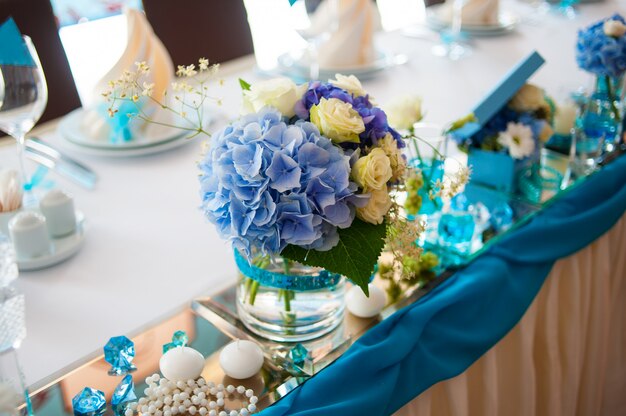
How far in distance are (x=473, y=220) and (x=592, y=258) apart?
33 centimetres

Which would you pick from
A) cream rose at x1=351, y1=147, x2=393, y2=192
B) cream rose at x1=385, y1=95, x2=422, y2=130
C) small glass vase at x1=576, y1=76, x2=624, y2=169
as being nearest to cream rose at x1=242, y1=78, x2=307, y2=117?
cream rose at x1=351, y1=147, x2=393, y2=192

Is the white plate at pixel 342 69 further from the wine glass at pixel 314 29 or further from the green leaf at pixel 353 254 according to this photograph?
the green leaf at pixel 353 254

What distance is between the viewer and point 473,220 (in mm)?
1029

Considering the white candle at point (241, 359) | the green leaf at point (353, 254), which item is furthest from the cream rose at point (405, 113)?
the white candle at point (241, 359)

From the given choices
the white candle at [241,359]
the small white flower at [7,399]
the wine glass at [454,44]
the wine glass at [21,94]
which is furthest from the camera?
the wine glass at [454,44]

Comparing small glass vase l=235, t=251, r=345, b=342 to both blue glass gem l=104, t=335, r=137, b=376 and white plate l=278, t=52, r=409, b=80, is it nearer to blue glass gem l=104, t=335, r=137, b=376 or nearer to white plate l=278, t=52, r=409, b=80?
blue glass gem l=104, t=335, r=137, b=376

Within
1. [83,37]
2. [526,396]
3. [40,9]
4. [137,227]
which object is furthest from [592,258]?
[83,37]

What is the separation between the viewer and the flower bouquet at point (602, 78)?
1196mm

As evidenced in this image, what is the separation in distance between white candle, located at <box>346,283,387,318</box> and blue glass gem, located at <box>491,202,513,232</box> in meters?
0.30

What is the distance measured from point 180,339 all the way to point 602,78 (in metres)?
0.96

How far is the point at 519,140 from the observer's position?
112 centimetres

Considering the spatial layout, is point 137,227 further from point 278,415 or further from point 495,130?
point 495,130

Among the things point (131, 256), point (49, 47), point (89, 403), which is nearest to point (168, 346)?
point (89, 403)

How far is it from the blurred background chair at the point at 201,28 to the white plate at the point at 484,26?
604 millimetres
